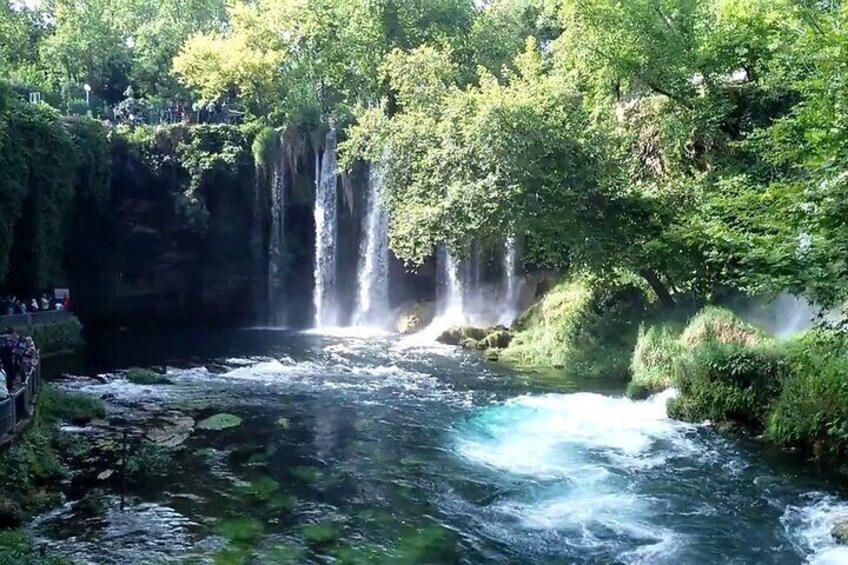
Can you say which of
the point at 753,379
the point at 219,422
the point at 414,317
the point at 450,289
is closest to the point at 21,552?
the point at 219,422

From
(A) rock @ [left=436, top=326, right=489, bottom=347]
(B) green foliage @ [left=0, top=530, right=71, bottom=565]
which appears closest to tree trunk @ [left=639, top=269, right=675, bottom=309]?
(A) rock @ [left=436, top=326, right=489, bottom=347]

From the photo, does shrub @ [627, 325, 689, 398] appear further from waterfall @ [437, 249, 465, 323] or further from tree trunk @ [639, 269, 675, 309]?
waterfall @ [437, 249, 465, 323]

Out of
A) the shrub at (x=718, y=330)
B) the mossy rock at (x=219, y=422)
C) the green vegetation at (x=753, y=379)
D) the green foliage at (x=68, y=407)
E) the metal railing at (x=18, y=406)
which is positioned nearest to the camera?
the metal railing at (x=18, y=406)

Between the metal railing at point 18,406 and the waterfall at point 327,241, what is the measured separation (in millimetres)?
21654

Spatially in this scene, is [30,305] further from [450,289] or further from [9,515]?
[9,515]

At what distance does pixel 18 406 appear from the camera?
14547mm

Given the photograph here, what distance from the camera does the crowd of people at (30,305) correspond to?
27391 mm

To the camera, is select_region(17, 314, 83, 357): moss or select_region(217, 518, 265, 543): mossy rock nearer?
select_region(217, 518, 265, 543): mossy rock

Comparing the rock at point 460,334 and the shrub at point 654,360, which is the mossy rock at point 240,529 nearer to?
the shrub at point 654,360

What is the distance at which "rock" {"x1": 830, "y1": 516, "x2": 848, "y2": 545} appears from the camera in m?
10.9

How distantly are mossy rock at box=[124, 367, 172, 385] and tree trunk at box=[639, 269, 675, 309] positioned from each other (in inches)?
555

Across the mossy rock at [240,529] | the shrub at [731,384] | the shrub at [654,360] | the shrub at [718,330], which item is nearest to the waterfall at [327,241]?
the shrub at [654,360]

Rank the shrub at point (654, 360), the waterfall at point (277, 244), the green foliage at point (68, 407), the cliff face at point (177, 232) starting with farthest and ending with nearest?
the waterfall at point (277, 244) < the cliff face at point (177, 232) < the shrub at point (654, 360) < the green foliage at point (68, 407)

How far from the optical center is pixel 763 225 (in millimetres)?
14414
